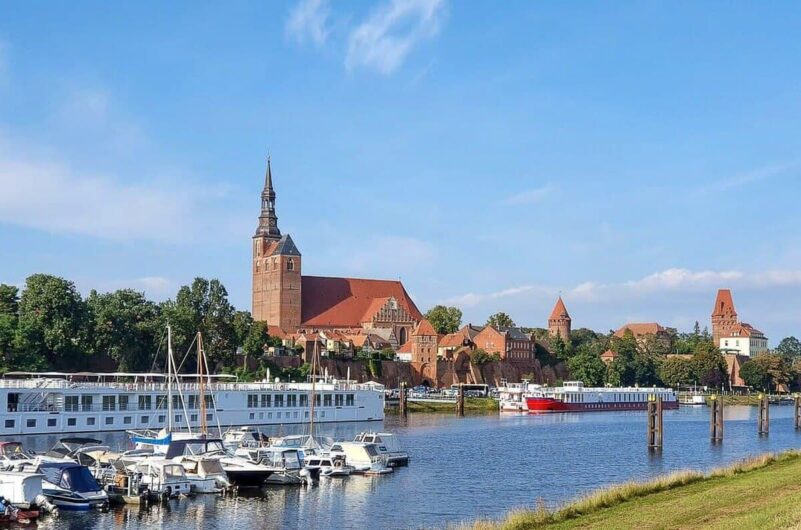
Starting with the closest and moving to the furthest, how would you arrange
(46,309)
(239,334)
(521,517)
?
(521,517) < (46,309) < (239,334)

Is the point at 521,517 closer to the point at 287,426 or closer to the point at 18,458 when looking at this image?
the point at 18,458

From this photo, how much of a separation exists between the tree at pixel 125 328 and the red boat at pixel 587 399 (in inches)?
2133

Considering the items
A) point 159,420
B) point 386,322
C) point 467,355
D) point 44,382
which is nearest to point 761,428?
point 159,420

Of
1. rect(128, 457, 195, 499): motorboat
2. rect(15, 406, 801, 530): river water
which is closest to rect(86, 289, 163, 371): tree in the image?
rect(15, 406, 801, 530): river water

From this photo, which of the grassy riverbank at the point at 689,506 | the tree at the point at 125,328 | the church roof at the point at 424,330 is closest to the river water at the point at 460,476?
the grassy riverbank at the point at 689,506

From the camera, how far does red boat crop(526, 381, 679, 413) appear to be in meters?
148

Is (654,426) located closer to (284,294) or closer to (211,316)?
(211,316)

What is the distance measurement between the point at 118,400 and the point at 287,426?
60.2 ft

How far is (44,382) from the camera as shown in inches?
3369

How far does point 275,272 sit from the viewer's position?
630 feet

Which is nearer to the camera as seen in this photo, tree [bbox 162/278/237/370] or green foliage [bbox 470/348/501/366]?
tree [bbox 162/278/237/370]

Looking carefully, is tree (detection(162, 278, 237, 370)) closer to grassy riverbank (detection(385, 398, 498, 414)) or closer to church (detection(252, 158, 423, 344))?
grassy riverbank (detection(385, 398, 498, 414))

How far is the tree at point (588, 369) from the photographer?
18938 cm

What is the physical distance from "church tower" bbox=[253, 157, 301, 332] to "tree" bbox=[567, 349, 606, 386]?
51764mm
